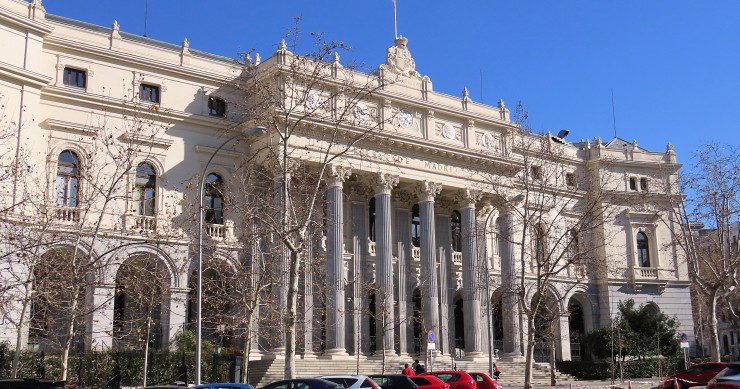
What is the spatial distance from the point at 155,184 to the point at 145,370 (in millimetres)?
10333

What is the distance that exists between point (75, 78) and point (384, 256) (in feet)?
53.7

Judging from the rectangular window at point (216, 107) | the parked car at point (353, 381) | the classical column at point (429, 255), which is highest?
the rectangular window at point (216, 107)

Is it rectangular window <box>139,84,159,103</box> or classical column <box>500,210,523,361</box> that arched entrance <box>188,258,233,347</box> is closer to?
rectangular window <box>139,84,159,103</box>

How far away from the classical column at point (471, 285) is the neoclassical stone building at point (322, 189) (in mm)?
99

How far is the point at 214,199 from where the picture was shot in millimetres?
40250

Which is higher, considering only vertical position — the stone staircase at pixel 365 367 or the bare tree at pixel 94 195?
the bare tree at pixel 94 195

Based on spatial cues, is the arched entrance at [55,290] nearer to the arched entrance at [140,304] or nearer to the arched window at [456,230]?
the arched entrance at [140,304]

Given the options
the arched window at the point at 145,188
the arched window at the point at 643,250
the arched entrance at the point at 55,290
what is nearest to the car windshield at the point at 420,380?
the arched entrance at the point at 55,290

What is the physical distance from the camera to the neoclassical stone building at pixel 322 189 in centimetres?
3409

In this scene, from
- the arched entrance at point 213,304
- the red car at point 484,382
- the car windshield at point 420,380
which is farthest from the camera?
the arched entrance at point 213,304

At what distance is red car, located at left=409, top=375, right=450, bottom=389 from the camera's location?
87.2 feet

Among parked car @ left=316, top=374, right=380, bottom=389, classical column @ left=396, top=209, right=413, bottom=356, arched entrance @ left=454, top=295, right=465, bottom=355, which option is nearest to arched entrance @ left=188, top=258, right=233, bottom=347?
classical column @ left=396, top=209, right=413, bottom=356

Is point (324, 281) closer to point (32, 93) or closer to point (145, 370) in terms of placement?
point (145, 370)

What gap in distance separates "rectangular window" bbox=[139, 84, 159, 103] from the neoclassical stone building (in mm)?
69
